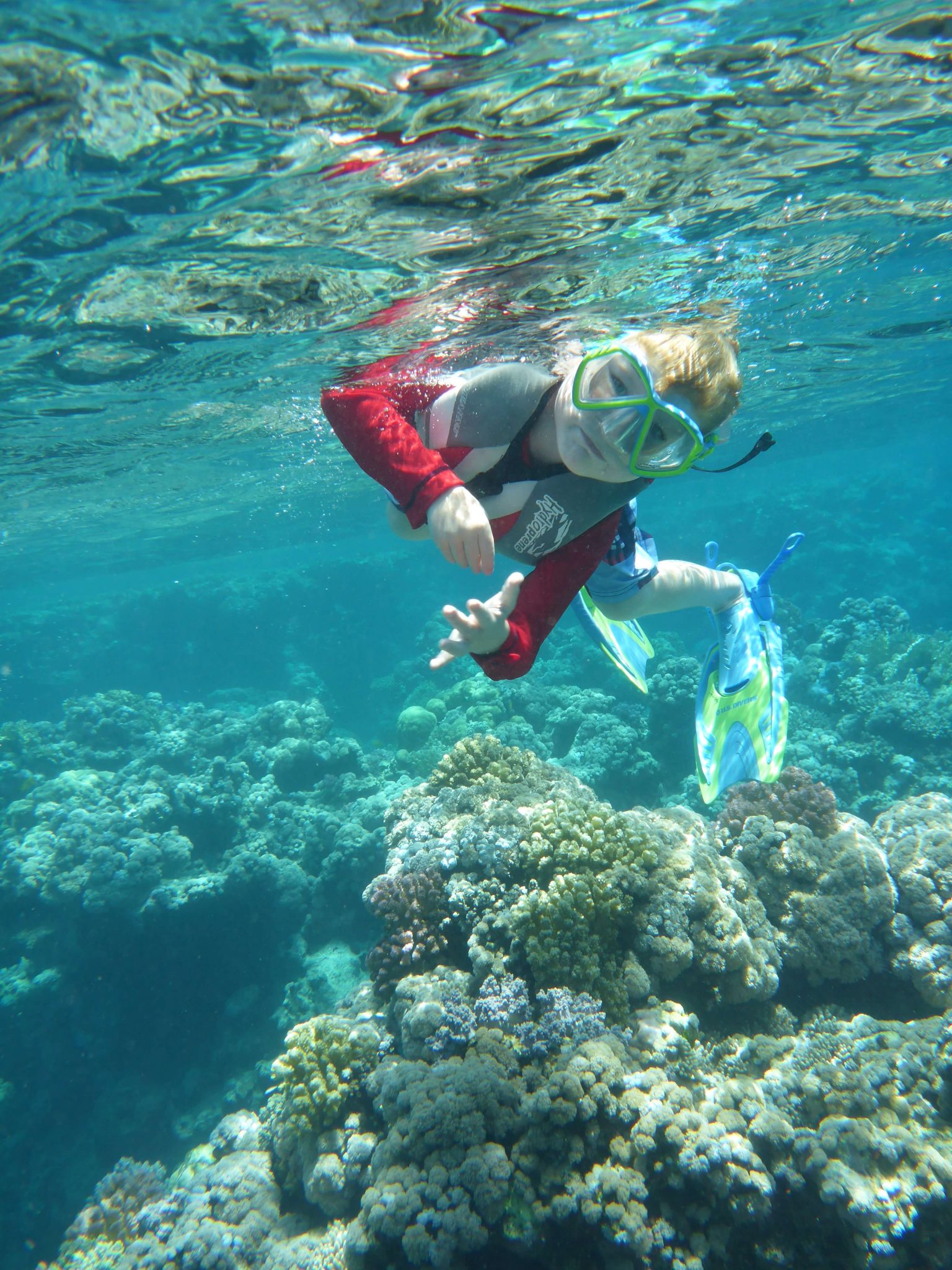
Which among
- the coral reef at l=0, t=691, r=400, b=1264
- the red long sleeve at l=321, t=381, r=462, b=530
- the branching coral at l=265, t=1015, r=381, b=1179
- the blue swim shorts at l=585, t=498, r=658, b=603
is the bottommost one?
the coral reef at l=0, t=691, r=400, b=1264

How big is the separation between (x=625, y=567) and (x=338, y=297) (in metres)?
5.38

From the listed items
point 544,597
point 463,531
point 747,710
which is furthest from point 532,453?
point 747,710

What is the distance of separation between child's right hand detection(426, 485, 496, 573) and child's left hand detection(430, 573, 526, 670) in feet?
0.47

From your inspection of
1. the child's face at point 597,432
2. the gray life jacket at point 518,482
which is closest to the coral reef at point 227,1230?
the gray life jacket at point 518,482

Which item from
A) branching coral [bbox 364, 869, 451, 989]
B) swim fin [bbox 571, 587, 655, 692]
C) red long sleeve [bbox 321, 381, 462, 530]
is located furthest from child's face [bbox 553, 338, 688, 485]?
branching coral [bbox 364, 869, 451, 989]

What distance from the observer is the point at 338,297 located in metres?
7.61

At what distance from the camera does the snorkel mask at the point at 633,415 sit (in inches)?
113

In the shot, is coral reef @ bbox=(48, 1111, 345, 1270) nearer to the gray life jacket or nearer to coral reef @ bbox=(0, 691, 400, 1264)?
coral reef @ bbox=(0, 691, 400, 1264)

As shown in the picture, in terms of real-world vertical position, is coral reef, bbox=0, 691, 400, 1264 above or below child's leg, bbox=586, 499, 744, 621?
below

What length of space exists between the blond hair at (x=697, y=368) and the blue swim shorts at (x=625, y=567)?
5.07 ft

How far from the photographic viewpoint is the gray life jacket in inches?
133

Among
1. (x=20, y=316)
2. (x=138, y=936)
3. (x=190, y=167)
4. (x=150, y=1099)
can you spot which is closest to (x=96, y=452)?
(x=20, y=316)

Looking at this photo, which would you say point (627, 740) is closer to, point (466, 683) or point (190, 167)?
point (466, 683)

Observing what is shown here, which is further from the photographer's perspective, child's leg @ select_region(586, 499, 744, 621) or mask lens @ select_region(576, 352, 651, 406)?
child's leg @ select_region(586, 499, 744, 621)
